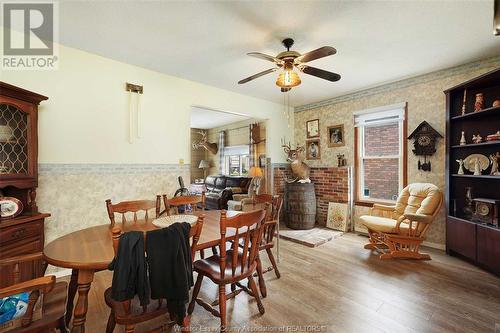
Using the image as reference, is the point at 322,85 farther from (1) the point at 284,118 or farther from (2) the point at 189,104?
(2) the point at 189,104

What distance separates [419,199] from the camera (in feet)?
10.6

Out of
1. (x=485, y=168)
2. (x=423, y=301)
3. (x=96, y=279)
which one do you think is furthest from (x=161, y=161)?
(x=485, y=168)

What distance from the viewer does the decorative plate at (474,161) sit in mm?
2858

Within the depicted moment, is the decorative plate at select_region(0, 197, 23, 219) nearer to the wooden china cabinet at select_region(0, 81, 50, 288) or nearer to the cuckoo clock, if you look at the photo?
the wooden china cabinet at select_region(0, 81, 50, 288)

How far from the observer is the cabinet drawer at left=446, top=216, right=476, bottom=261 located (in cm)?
270

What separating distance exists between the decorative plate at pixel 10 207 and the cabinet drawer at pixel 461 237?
15.6ft

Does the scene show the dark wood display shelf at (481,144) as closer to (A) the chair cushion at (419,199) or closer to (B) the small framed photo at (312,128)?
(A) the chair cushion at (419,199)

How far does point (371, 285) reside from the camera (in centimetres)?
236

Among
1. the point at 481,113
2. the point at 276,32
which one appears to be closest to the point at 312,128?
the point at 481,113

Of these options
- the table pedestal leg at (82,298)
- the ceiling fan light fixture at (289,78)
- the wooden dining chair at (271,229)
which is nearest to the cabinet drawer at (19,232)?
the table pedestal leg at (82,298)

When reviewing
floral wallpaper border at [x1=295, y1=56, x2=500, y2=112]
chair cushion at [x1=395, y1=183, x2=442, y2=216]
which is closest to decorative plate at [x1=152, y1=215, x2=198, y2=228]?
chair cushion at [x1=395, y1=183, x2=442, y2=216]

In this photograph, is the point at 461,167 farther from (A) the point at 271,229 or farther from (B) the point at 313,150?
(A) the point at 271,229

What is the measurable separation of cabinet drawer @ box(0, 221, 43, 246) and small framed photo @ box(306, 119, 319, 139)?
448 centimetres

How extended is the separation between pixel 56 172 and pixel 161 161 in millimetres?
1195
